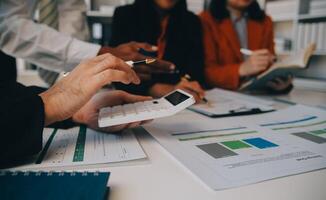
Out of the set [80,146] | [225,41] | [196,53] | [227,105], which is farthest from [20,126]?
[225,41]

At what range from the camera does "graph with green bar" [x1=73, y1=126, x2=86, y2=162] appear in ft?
1.51

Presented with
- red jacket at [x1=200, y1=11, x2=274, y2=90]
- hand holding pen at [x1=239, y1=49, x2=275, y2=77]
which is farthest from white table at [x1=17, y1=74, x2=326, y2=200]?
red jacket at [x1=200, y1=11, x2=274, y2=90]

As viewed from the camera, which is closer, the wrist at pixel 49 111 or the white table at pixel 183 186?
the white table at pixel 183 186

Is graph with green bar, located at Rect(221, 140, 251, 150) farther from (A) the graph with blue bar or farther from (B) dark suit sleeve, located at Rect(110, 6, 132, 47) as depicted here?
(B) dark suit sleeve, located at Rect(110, 6, 132, 47)

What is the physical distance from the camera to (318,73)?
2197mm

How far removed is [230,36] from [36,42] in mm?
938

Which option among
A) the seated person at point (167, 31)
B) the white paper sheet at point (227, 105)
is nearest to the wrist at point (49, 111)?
the white paper sheet at point (227, 105)

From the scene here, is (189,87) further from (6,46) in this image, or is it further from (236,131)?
(6,46)

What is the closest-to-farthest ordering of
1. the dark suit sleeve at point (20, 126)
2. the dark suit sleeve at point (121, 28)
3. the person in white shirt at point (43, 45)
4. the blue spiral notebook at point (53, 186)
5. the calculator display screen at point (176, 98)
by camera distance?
Answer: the blue spiral notebook at point (53, 186)
the dark suit sleeve at point (20, 126)
the calculator display screen at point (176, 98)
the person in white shirt at point (43, 45)
the dark suit sleeve at point (121, 28)

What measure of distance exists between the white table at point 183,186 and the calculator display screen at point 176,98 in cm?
15

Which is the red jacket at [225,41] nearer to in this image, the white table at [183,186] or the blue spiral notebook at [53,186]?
the white table at [183,186]

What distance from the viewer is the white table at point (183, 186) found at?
0.35m

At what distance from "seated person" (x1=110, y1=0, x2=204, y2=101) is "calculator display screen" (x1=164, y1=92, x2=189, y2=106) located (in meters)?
0.59

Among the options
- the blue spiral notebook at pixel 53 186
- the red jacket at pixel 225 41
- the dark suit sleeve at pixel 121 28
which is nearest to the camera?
the blue spiral notebook at pixel 53 186
